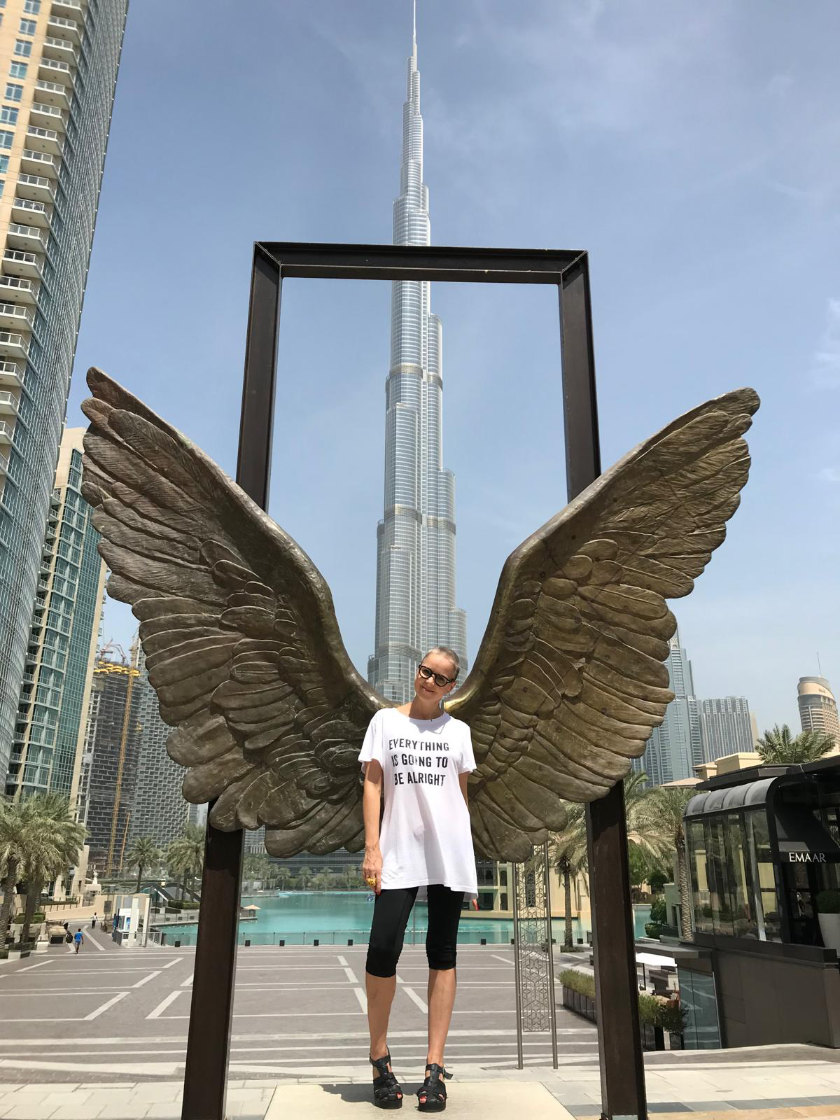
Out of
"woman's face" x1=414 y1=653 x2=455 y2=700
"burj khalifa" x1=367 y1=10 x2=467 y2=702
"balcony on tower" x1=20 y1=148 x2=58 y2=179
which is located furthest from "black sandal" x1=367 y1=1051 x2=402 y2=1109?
"balcony on tower" x1=20 y1=148 x2=58 y2=179

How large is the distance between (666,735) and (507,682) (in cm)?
17369

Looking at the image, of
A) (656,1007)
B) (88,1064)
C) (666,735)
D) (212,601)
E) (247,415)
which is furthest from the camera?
(666,735)

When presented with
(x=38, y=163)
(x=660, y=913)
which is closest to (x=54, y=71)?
(x=38, y=163)

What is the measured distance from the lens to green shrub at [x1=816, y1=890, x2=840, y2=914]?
12523mm

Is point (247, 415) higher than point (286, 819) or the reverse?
higher

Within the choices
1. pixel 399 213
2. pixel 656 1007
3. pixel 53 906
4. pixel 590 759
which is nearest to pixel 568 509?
pixel 590 759

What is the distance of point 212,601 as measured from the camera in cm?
430

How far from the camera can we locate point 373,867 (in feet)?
12.5

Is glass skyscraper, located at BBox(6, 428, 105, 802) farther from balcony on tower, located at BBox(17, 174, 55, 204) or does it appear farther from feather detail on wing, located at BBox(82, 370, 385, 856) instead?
feather detail on wing, located at BBox(82, 370, 385, 856)

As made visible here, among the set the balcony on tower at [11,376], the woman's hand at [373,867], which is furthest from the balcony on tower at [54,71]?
the woman's hand at [373,867]

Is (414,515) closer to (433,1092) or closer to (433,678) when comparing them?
(433,678)

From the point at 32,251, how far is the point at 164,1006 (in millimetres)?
47667

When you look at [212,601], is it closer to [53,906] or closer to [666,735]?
[53,906]

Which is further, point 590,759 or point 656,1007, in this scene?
point 656,1007
